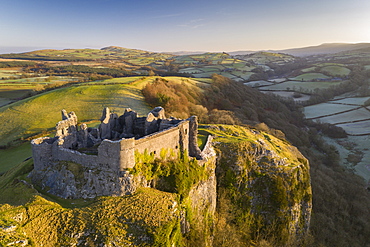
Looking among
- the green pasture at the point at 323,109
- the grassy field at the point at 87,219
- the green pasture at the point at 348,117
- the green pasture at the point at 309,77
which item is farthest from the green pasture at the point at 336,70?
the grassy field at the point at 87,219

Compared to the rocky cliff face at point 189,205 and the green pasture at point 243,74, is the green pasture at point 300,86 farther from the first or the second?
the rocky cliff face at point 189,205

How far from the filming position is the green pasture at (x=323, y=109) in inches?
4362

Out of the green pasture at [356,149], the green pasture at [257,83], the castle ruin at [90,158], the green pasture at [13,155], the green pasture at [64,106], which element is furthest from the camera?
the green pasture at [257,83]

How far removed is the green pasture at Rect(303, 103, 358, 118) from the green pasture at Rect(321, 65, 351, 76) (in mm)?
67561

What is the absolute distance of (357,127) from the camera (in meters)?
94.7

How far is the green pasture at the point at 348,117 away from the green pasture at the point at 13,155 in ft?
360

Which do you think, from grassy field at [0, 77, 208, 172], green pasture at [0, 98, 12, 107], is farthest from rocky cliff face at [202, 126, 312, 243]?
green pasture at [0, 98, 12, 107]

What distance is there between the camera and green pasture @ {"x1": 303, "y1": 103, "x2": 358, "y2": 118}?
111m

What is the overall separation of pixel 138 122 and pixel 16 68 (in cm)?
18047

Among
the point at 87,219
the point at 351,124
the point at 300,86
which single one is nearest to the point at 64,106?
the point at 87,219

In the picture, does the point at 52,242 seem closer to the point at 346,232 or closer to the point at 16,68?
the point at 346,232

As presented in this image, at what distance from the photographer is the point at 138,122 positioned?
33750 mm

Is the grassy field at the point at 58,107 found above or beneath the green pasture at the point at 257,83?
above

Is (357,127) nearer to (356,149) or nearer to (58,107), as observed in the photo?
(356,149)
